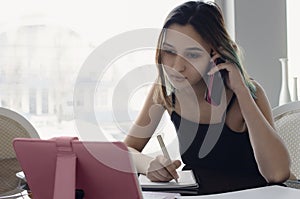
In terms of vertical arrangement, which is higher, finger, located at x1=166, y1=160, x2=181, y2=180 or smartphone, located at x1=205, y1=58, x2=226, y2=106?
smartphone, located at x1=205, y1=58, x2=226, y2=106

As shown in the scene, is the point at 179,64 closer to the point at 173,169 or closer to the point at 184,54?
the point at 184,54

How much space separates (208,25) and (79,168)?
0.77m

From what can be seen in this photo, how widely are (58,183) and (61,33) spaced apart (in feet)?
6.07

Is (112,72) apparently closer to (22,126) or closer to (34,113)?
(34,113)

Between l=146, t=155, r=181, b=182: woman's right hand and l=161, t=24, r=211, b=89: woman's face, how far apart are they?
0.33m

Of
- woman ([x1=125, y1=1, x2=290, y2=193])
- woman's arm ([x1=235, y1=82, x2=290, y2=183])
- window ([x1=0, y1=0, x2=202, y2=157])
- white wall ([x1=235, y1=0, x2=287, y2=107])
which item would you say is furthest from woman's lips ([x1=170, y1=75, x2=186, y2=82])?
white wall ([x1=235, y1=0, x2=287, y2=107])

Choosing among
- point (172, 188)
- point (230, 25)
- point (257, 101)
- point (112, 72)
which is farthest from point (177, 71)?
point (230, 25)

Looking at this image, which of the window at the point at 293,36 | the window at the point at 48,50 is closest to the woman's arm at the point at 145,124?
the window at the point at 48,50

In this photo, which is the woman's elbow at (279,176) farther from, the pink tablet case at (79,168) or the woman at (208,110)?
the pink tablet case at (79,168)

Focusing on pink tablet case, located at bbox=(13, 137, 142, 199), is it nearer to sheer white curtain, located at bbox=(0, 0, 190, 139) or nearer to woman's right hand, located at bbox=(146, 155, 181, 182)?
woman's right hand, located at bbox=(146, 155, 181, 182)

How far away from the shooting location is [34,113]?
2.48 m

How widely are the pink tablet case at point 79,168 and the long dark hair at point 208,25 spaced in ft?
2.31

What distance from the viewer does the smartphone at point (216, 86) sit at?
1368 millimetres

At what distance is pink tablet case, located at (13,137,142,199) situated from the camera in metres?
0.73
